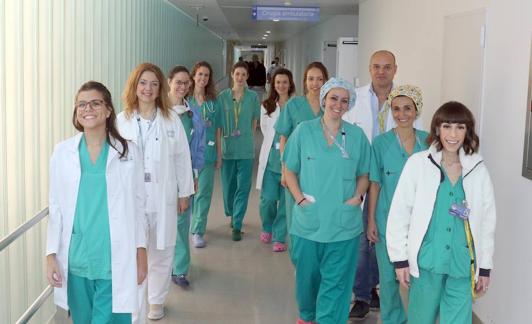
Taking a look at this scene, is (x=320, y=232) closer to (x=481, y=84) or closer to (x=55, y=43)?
(x=481, y=84)

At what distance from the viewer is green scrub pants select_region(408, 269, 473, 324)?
106 inches

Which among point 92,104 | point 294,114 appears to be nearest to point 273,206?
point 294,114

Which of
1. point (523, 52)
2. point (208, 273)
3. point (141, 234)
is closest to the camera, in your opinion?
point (141, 234)

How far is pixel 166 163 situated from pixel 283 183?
75 centimetres

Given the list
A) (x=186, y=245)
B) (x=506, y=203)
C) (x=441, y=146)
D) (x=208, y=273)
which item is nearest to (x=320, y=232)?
(x=441, y=146)

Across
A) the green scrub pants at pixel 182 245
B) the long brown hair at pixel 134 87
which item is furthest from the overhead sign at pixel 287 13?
the long brown hair at pixel 134 87

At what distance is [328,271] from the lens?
134 inches

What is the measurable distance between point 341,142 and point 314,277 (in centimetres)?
80

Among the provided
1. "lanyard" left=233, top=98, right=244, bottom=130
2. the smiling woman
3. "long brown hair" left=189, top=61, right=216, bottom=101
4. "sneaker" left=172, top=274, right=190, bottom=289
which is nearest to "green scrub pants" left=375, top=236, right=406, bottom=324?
the smiling woman

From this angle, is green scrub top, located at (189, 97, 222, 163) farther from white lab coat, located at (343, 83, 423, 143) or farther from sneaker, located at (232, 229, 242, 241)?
white lab coat, located at (343, 83, 423, 143)

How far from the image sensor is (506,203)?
3418 millimetres

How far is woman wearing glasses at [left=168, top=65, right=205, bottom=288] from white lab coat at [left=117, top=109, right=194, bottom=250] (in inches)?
19.6

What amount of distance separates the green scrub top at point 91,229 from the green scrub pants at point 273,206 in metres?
2.93

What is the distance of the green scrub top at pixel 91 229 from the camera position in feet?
8.36
